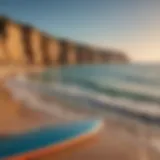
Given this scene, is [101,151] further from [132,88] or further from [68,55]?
[68,55]

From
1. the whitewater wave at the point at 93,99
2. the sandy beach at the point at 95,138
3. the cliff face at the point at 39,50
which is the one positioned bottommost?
the sandy beach at the point at 95,138

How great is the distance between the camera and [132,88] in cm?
161

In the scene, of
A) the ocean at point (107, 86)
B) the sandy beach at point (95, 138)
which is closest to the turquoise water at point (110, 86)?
the ocean at point (107, 86)

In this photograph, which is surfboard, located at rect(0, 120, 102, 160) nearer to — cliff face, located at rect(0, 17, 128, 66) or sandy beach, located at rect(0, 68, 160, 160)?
sandy beach, located at rect(0, 68, 160, 160)

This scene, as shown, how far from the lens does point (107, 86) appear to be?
1624mm

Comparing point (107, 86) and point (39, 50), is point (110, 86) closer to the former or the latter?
point (107, 86)

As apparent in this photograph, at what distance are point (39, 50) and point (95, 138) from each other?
578mm

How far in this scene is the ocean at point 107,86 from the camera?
1.56 meters

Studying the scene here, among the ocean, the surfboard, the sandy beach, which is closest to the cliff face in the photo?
the ocean

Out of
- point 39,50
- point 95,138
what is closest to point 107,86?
point 95,138

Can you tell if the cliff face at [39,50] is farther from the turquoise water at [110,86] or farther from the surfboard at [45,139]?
the surfboard at [45,139]

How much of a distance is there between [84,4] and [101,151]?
77 cm

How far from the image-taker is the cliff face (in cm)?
164

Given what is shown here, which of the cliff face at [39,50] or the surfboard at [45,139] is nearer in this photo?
the surfboard at [45,139]
